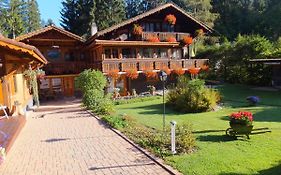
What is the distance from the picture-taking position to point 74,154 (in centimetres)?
1005

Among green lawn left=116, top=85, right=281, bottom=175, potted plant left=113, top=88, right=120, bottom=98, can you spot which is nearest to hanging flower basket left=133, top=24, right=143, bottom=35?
potted plant left=113, top=88, right=120, bottom=98

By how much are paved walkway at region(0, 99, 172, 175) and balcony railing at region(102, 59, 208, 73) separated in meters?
11.2

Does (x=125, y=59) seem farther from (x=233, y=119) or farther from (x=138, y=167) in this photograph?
(x=138, y=167)

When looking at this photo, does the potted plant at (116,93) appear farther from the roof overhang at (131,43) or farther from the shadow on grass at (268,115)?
the shadow on grass at (268,115)

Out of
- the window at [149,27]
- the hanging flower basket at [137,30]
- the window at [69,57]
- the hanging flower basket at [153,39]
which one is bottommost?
the window at [69,57]

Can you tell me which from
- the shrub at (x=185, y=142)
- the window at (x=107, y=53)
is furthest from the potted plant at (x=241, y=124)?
the window at (x=107, y=53)

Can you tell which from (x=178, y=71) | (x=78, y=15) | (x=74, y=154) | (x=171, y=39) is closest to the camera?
(x=74, y=154)

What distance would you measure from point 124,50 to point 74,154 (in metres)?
19.2

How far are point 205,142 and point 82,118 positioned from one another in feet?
29.4

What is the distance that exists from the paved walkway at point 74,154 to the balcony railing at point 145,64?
11.2 metres

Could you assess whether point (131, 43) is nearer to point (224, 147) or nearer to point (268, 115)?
point (268, 115)

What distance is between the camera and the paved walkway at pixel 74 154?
8484 mm

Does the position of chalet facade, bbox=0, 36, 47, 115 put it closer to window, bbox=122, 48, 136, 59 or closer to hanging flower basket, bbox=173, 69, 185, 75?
window, bbox=122, 48, 136, 59

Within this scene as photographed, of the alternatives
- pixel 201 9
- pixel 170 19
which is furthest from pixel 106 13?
pixel 170 19
